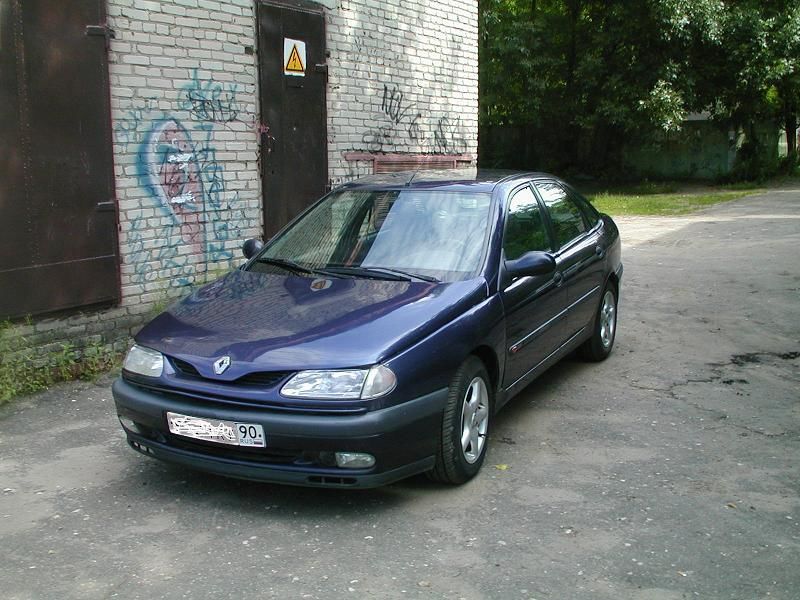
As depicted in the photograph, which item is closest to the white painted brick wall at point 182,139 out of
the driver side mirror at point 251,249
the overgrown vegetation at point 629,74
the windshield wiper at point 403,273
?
the driver side mirror at point 251,249

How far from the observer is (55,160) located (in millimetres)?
6453

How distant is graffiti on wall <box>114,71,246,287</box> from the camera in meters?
7.29

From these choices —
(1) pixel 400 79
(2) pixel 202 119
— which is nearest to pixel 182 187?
(2) pixel 202 119

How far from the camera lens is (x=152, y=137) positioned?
7.38m

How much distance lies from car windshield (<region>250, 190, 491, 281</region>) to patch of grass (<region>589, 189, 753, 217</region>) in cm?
1453

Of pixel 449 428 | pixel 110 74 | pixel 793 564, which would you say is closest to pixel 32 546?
pixel 449 428

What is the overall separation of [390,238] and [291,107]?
4.23m

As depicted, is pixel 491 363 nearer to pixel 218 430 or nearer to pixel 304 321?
pixel 304 321

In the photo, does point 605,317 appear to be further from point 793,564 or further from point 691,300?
point 793,564

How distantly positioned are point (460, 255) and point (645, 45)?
70.4ft

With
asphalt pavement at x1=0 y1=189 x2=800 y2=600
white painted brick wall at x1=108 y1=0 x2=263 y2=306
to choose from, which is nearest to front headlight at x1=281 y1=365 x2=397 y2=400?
asphalt pavement at x1=0 y1=189 x2=800 y2=600

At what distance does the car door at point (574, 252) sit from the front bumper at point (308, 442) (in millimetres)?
2134

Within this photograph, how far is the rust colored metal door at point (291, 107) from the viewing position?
8570 millimetres

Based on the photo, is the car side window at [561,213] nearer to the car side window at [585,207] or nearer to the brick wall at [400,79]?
the car side window at [585,207]
